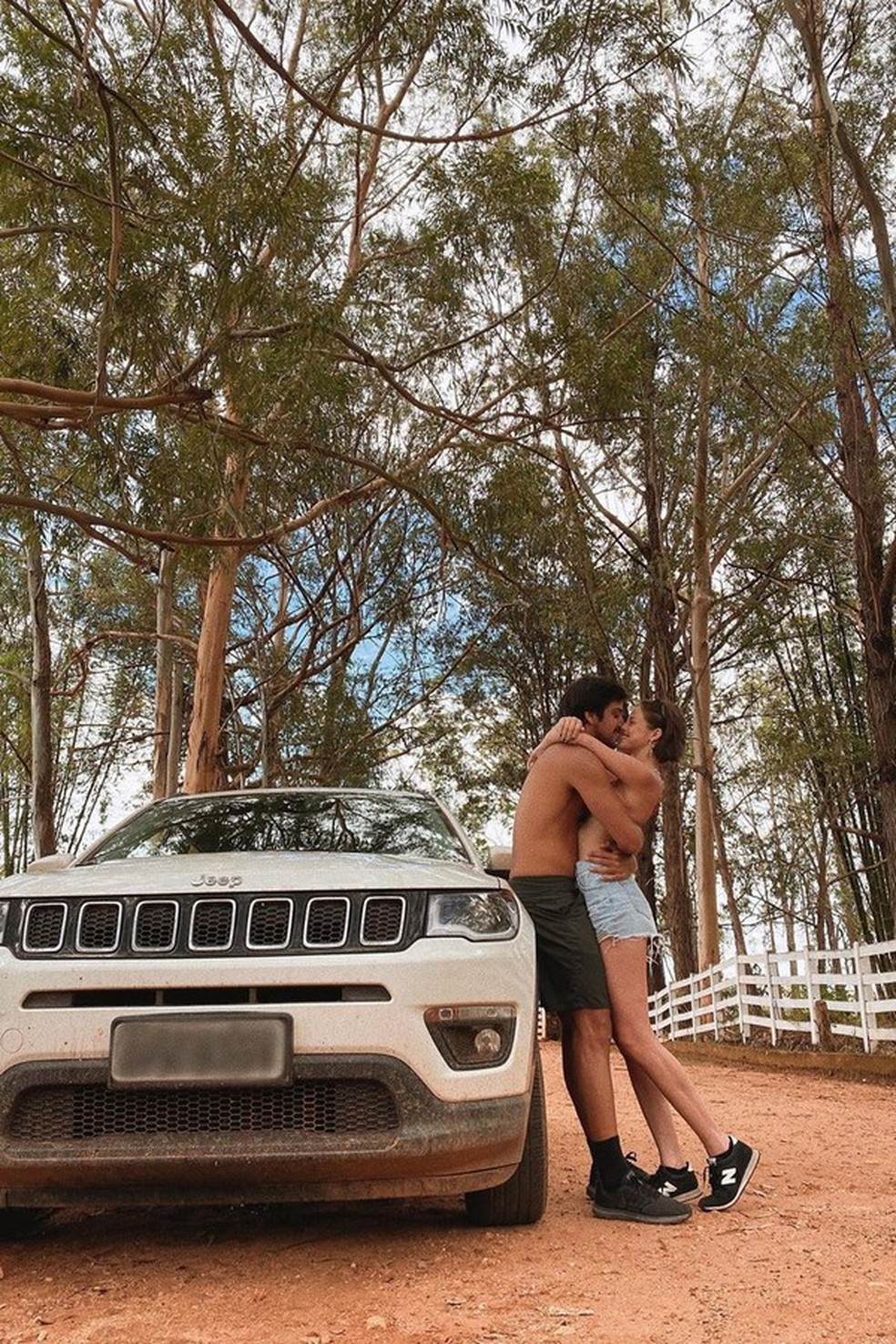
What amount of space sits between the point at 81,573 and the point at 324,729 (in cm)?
511

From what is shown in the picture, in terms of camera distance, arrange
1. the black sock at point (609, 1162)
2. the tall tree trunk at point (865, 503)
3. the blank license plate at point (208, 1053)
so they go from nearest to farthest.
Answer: the blank license plate at point (208, 1053)
the black sock at point (609, 1162)
the tall tree trunk at point (865, 503)

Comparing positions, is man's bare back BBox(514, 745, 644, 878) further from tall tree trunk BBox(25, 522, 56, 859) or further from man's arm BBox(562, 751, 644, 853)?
tall tree trunk BBox(25, 522, 56, 859)

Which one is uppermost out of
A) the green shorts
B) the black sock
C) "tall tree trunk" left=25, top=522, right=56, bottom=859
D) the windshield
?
"tall tree trunk" left=25, top=522, right=56, bottom=859

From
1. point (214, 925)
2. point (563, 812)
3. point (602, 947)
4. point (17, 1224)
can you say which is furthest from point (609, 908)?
point (17, 1224)

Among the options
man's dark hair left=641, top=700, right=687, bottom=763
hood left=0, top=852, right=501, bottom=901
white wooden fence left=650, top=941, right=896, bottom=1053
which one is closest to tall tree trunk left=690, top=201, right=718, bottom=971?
white wooden fence left=650, top=941, right=896, bottom=1053

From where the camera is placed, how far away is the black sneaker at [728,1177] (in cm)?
414

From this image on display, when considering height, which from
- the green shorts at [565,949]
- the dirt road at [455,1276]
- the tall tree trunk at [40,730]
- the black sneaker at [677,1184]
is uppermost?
the tall tree trunk at [40,730]

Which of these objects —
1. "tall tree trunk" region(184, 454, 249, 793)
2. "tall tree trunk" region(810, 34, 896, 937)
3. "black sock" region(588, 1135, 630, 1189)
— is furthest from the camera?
"tall tree trunk" region(184, 454, 249, 793)

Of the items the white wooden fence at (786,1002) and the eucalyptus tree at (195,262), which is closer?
the eucalyptus tree at (195,262)

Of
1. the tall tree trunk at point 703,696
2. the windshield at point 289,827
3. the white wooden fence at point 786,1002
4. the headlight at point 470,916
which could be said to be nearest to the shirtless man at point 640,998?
the windshield at point 289,827

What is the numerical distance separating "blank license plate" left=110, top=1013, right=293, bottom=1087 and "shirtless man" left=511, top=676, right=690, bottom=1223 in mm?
1185

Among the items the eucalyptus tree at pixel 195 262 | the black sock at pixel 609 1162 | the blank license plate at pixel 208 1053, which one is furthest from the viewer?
the eucalyptus tree at pixel 195 262

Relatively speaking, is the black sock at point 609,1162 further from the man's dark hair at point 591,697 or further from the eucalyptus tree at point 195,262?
the eucalyptus tree at point 195,262

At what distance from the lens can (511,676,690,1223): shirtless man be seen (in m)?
4.09
